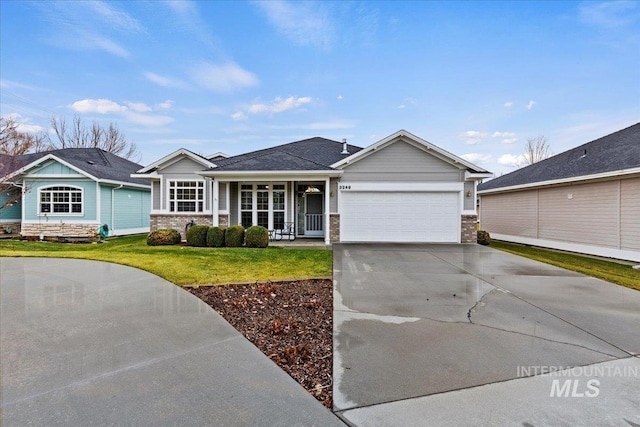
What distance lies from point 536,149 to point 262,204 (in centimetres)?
3226

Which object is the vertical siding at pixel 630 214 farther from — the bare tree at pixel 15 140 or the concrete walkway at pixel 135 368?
the bare tree at pixel 15 140

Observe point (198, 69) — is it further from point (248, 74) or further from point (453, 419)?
point (453, 419)

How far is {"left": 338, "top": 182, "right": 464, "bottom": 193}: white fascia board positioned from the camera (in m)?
12.7

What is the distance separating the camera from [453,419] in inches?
87.6

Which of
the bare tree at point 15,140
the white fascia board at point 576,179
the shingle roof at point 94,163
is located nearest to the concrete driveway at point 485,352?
the white fascia board at point 576,179

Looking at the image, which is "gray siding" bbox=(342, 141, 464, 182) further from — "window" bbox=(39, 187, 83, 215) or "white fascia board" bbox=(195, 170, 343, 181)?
"window" bbox=(39, 187, 83, 215)

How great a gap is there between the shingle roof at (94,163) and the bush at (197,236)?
700 cm

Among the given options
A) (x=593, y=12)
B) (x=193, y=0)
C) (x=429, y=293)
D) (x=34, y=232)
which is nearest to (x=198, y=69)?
(x=193, y=0)

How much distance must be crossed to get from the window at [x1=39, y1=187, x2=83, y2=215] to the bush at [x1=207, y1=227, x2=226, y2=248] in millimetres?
8253

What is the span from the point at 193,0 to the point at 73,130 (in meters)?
29.4

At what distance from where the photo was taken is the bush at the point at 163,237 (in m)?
12.0

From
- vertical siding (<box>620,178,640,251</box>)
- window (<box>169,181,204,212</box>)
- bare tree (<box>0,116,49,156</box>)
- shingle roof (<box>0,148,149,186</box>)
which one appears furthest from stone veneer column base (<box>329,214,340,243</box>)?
bare tree (<box>0,116,49,156</box>)

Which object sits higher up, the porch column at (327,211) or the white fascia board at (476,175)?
the white fascia board at (476,175)

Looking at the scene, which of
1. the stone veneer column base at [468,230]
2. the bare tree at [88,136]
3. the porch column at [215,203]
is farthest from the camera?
the bare tree at [88,136]
